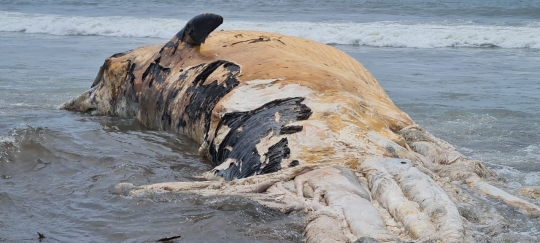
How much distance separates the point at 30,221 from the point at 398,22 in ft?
66.3

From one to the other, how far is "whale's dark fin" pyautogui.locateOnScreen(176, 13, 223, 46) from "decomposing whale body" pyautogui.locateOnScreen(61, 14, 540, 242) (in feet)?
0.04

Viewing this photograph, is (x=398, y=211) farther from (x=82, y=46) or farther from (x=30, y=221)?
(x=82, y=46)

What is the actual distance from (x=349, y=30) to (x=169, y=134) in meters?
14.1

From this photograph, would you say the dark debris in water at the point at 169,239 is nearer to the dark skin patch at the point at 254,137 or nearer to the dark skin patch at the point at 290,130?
the dark skin patch at the point at 254,137

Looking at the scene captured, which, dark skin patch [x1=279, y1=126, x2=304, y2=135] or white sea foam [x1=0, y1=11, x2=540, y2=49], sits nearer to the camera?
dark skin patch [x1=279, y1=126, x2=304, y2=135]

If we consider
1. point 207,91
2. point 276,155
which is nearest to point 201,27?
point 207,91

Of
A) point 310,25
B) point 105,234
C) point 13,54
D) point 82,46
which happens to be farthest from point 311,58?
point 310,25

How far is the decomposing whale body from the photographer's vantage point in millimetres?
3080

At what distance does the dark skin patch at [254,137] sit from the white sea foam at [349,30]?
12547 millimetres

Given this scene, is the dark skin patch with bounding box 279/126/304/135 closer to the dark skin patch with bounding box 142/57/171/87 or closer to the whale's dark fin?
the whale's dark fin

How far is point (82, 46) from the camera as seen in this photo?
15328 millimetres

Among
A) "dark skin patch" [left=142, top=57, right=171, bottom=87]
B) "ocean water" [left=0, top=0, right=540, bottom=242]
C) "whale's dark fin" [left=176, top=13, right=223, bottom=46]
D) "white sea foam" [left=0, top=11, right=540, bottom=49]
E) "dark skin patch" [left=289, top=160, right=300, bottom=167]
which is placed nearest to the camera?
"ocean water" [left=0, top=0, right=540, bottom=242]

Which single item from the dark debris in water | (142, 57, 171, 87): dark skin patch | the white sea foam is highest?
(142, 57, 171, 87): dark skin patch

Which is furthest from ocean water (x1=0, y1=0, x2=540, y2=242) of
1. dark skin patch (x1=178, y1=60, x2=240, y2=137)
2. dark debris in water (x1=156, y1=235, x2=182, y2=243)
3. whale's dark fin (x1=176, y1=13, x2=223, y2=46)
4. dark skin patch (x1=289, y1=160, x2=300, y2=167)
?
whale's dark fin (x1=176, y1=13, x2=223, y2=46)
